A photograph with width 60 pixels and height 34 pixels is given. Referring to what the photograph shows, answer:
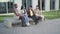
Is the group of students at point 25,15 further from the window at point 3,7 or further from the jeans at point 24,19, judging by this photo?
the window at point 3,7

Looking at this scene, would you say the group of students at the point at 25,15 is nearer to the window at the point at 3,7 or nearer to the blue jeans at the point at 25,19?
the blue jeans at the point at 25,19

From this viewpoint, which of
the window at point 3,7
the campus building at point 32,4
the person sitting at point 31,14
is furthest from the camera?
the campus building at point 32,4

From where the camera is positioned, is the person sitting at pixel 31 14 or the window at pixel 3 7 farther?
the window at pixel 3 7

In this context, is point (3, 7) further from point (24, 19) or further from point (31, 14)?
point (24, 19)

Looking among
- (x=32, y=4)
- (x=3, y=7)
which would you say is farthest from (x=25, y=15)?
(x=32, y=4)

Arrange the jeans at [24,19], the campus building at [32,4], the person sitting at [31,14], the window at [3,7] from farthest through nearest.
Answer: the campus building at [32,4] < the window at [3,7] < the person sitting at [31,14] < the jeans at [24,19]

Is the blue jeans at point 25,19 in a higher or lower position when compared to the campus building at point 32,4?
lower

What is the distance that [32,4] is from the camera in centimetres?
3209

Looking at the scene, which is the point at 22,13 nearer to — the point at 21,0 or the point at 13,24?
the point at 13,24

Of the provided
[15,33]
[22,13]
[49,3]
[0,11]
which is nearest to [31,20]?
[22,13]

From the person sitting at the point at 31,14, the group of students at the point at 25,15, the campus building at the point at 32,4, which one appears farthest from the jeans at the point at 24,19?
the campus building at the point at 32,4

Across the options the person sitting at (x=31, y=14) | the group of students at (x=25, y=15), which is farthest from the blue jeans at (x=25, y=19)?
the person sitting at (x=31, y=14)

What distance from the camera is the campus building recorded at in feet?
100

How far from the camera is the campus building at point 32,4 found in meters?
30.5
